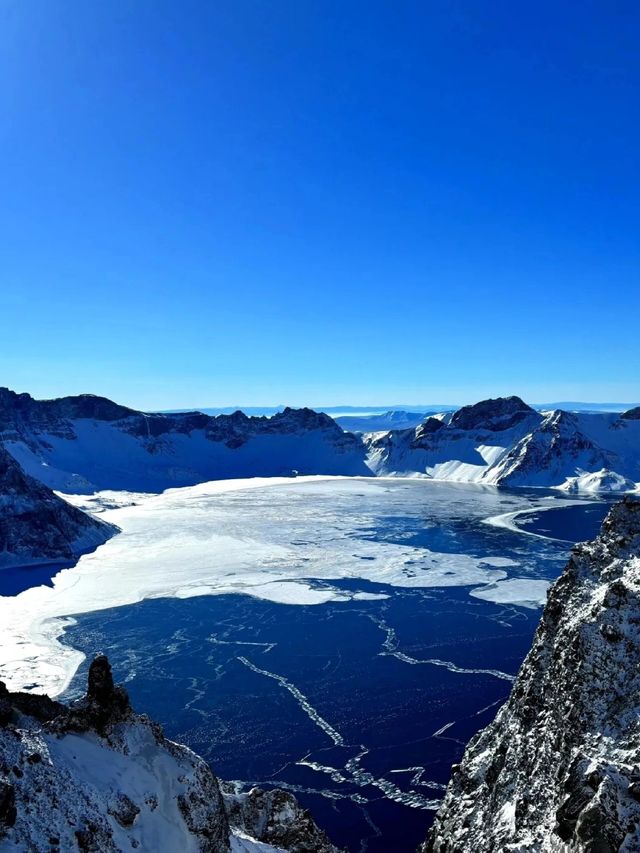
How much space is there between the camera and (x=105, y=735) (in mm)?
19812

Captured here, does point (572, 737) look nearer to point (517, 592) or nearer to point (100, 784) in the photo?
point (100, 784)

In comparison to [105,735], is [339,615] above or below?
below

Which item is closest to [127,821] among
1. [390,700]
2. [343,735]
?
[343,735]

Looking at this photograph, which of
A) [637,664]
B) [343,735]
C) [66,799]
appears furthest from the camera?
[343,735]

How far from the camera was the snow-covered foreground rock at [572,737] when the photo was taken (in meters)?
14.8

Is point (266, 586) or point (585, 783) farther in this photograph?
point (266, 586)

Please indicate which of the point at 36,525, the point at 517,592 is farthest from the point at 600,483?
the point at 36,525

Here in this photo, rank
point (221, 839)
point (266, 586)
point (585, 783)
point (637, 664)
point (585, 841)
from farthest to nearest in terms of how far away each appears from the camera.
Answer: point (266, 586)
point (221, 839)
point (637, 664)
point (585, 783)
point (585, 841)

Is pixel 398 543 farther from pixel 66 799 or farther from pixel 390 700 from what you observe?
pixel 66 799

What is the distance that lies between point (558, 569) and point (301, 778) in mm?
54311

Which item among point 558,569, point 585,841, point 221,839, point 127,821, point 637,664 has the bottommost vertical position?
→ point 558,569

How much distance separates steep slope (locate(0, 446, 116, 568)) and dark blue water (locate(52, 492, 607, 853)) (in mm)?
34925

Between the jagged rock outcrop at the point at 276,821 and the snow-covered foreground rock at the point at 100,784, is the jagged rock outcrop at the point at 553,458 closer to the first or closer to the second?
the jagged rock outcrop at the point at 276,821

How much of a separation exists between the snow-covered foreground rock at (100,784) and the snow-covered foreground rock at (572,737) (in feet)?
26.2
